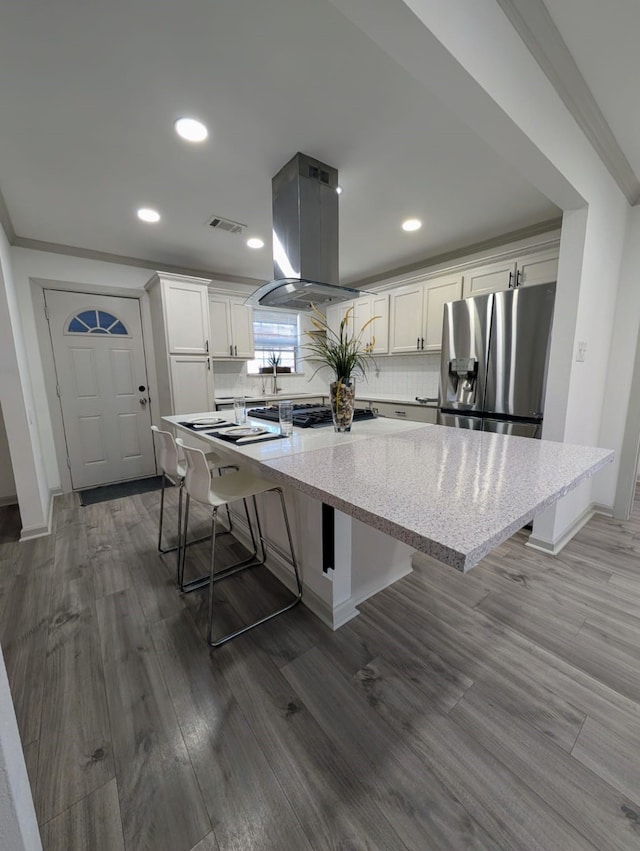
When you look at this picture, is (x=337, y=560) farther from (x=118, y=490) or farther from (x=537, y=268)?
(x=118, y=490)

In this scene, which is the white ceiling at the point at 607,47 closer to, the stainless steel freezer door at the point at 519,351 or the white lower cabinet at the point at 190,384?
the stainless steel freezer door at the point at 519,351

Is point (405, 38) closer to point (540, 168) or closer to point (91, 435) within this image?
point (540, 168)

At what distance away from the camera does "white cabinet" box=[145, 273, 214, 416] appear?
345 centimetres

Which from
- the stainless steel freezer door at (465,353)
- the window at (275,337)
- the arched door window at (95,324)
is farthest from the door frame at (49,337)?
the stainless steel freezer door at (465,353)

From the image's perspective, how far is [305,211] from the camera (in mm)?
2049

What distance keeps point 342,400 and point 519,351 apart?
1676 mm

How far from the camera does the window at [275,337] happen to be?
459 cm

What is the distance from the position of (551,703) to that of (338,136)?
2.85 meters

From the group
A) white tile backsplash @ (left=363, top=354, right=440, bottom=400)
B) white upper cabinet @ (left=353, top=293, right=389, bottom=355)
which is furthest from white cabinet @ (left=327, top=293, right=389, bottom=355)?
white tile backsplash @ (left=363, top=354, right=440, bottom=400)

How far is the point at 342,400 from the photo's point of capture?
1.79 m

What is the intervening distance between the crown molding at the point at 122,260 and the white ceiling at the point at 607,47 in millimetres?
3629

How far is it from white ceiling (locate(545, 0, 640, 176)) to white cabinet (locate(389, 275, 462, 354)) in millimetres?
1611

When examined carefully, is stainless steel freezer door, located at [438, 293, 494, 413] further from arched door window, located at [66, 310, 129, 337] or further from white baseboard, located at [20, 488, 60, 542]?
white baseboard, located at [20, 488, 60, 542]

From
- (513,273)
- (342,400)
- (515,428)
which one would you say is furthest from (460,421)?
(342,400)
